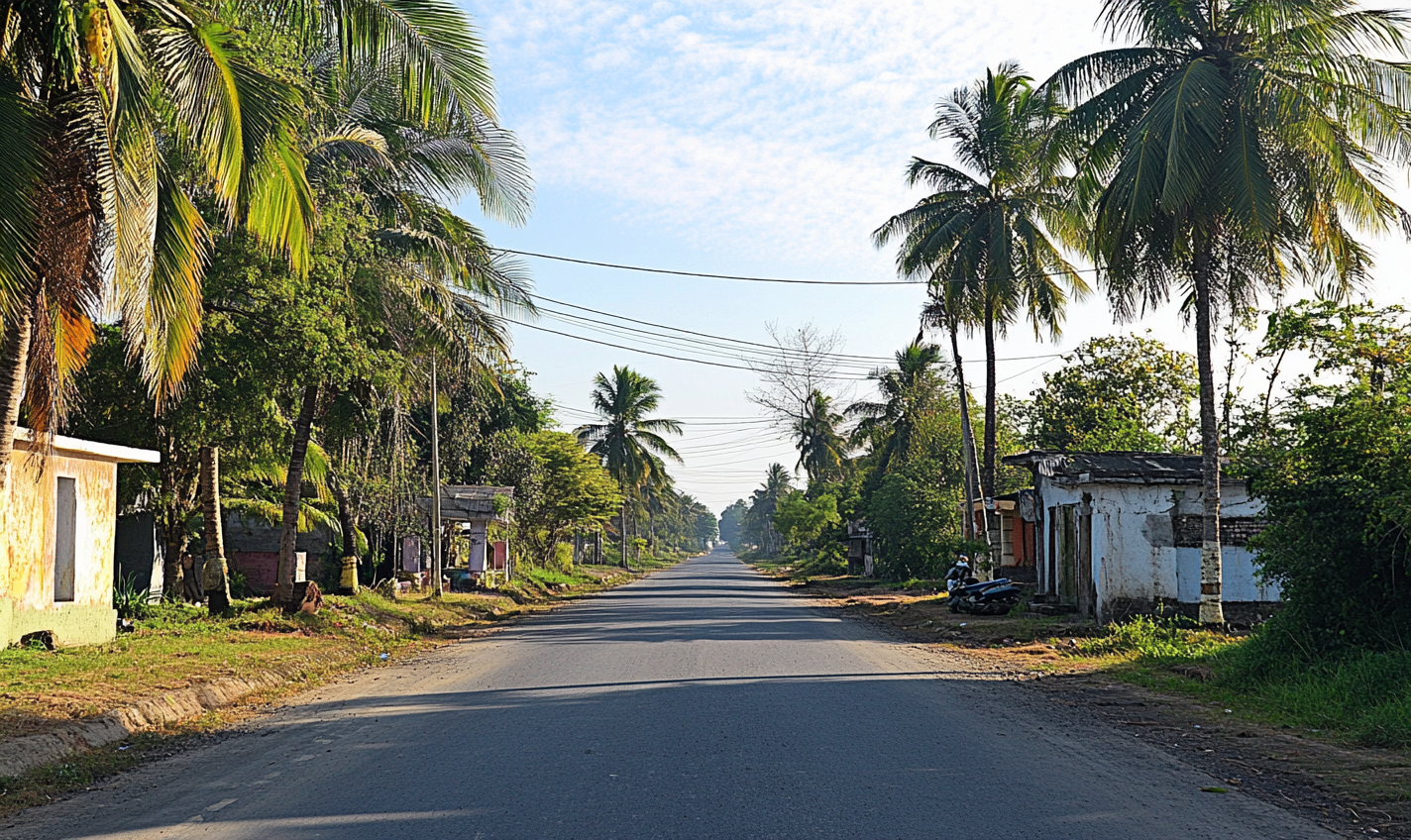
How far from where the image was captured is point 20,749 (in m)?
7.69

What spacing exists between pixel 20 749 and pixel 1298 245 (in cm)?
1751

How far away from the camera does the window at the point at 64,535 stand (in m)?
13.7

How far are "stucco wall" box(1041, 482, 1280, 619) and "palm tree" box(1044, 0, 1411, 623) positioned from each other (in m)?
2.40

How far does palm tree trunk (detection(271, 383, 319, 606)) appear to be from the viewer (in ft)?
60.3

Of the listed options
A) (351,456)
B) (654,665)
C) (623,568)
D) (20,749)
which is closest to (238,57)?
(20,749)

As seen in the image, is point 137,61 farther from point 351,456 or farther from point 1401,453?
point 351,456

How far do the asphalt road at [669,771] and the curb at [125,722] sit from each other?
713 millimetres

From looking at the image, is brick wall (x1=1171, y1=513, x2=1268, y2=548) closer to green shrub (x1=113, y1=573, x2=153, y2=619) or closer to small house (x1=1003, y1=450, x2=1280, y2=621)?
small house (x1=1003, y1=450, x2=1280, y2=621)

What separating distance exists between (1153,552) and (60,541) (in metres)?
16.8

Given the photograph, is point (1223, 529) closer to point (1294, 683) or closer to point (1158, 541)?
point (1158, 541)

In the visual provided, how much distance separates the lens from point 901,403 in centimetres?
4878

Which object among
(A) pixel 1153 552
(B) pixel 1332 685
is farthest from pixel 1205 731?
(A) pixel 1153 552

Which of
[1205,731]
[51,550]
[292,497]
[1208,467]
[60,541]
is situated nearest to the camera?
[1205,731]

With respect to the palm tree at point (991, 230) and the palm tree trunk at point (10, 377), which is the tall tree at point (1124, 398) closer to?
the palm tree at point (991, 230)
